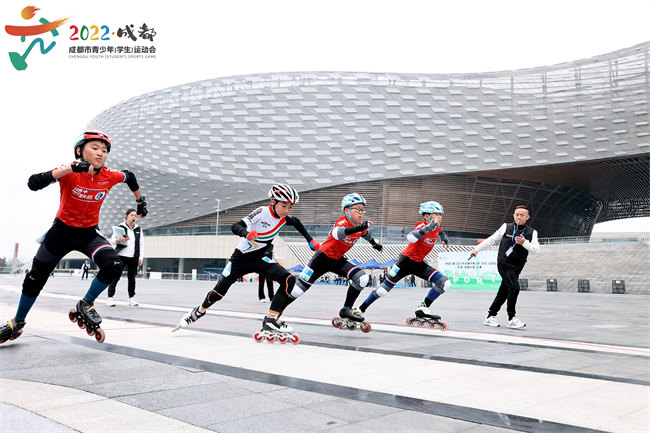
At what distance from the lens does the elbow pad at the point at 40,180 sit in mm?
4637

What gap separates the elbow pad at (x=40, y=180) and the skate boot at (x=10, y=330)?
5.18 feet

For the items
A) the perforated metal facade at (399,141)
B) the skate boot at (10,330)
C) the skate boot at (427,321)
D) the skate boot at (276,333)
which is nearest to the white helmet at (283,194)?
the skate boot at (276,333)

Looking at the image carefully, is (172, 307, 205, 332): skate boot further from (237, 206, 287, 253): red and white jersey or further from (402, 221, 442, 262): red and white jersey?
(402, 221, 442, 262): red and white jersey

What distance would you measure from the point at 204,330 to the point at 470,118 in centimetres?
5405

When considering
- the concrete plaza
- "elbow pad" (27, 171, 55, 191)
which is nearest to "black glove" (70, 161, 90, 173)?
"elbow pad" (27, 171, 55, 191)

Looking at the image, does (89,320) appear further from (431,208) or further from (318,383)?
(431,208)

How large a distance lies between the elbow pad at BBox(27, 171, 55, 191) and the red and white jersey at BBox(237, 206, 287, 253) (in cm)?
226

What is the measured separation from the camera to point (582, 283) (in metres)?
33.5

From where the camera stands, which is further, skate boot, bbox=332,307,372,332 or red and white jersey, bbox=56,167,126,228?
skate boot, bbox=332,307,372,332

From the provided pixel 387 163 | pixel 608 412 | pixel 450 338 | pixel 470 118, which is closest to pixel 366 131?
pixel 387 163

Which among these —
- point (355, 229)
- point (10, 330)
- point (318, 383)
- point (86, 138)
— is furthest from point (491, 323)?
point (10, 330)

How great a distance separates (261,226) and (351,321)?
2.14 metres

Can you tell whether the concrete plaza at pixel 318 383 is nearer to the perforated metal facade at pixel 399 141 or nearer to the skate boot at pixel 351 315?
the skate boot at pixel 351 315

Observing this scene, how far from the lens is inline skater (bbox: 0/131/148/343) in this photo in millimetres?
5090
